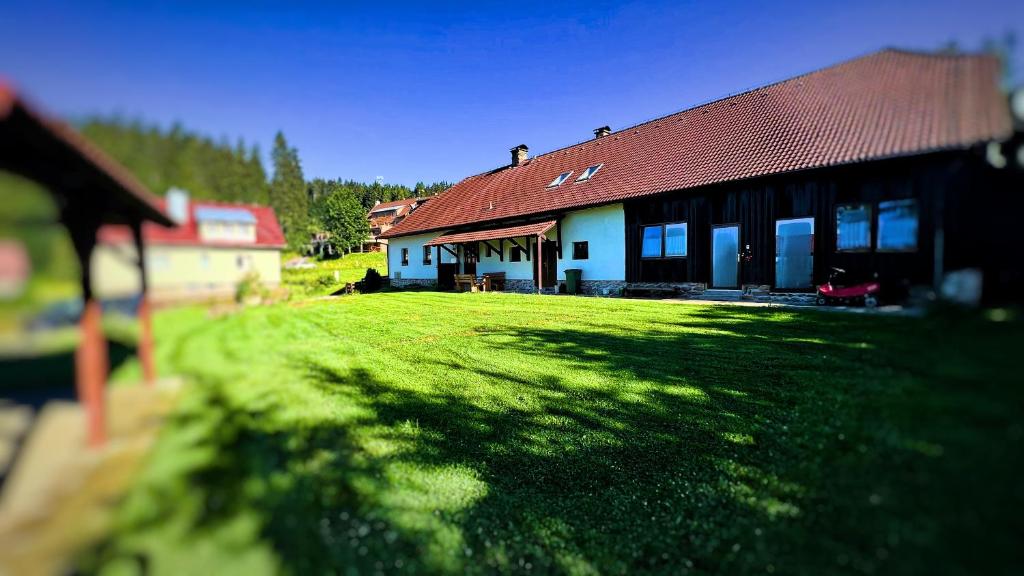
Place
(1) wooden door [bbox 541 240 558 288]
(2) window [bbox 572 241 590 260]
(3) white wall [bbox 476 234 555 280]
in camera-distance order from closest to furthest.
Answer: (2) window [bbox 572 241 590 260] → (1) wooden door [bbox 541 240 558 288] → (3) white wall [bbox 476 234 555 280]

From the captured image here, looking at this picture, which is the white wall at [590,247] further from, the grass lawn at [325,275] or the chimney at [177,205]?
the chimney at [177,205]

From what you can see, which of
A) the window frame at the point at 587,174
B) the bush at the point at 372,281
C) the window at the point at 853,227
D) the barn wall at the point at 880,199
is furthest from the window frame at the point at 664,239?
the bush at the point at 372,281

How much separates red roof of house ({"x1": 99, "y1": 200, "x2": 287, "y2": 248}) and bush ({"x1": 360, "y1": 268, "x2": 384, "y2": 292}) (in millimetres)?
1017

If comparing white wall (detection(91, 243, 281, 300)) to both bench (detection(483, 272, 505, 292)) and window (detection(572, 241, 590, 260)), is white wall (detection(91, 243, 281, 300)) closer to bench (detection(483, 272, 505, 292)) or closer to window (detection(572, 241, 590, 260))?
window (detection(572, 241, 590, 260))

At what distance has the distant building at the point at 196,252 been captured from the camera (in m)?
1.06

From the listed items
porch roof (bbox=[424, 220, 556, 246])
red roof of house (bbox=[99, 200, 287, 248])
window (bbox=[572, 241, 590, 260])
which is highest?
porch roof (bbox=[424, 220, 556, 246])

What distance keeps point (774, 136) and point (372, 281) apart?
724cm

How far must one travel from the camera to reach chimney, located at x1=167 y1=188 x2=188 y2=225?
113 centimetres

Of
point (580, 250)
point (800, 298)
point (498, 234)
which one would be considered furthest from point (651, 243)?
point (800, 298)

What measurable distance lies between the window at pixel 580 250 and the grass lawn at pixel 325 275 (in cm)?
1597

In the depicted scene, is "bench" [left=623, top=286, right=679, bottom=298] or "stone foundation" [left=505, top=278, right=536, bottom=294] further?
"stone foundation" [left=505, top=278, right=536, bottom=294]

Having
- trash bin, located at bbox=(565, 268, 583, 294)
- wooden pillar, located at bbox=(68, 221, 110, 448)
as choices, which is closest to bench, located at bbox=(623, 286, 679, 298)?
trash bin, located at bbox=(565, 268, 583, 294)

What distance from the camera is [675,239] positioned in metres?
14.0

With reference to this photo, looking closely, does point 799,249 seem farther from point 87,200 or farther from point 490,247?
point 490,247
